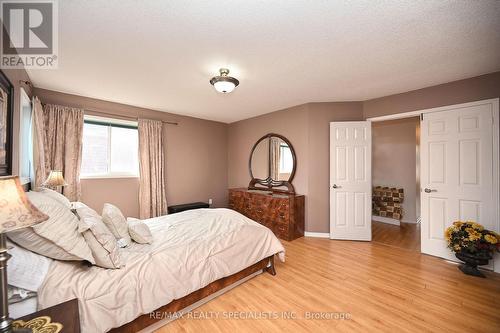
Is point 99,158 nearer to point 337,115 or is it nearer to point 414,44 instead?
point 337,115

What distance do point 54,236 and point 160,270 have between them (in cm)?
73

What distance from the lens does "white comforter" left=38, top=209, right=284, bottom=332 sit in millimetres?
1250

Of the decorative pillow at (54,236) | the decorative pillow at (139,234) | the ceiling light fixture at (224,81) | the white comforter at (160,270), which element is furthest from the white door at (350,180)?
the decorative pillow at (54,236)

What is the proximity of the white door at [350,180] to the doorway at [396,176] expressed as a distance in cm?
99

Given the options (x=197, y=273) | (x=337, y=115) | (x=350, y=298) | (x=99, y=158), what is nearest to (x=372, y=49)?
(x=337, y=115)

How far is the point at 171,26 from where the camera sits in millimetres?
1683

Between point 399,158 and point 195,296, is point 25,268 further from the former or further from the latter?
point 399,158

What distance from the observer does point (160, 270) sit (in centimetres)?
158

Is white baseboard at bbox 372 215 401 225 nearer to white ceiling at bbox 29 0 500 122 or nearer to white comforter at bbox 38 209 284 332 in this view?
white ceiling at bbox 29 0 500 122

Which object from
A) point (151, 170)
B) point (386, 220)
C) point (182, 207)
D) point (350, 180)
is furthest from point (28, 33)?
point (386, 220)

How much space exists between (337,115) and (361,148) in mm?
752

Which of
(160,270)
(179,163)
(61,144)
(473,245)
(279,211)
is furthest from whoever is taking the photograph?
(179,163)

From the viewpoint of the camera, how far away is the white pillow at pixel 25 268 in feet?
3.67

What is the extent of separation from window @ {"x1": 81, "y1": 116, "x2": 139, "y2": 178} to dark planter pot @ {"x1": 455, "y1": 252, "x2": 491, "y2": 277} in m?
5.27
